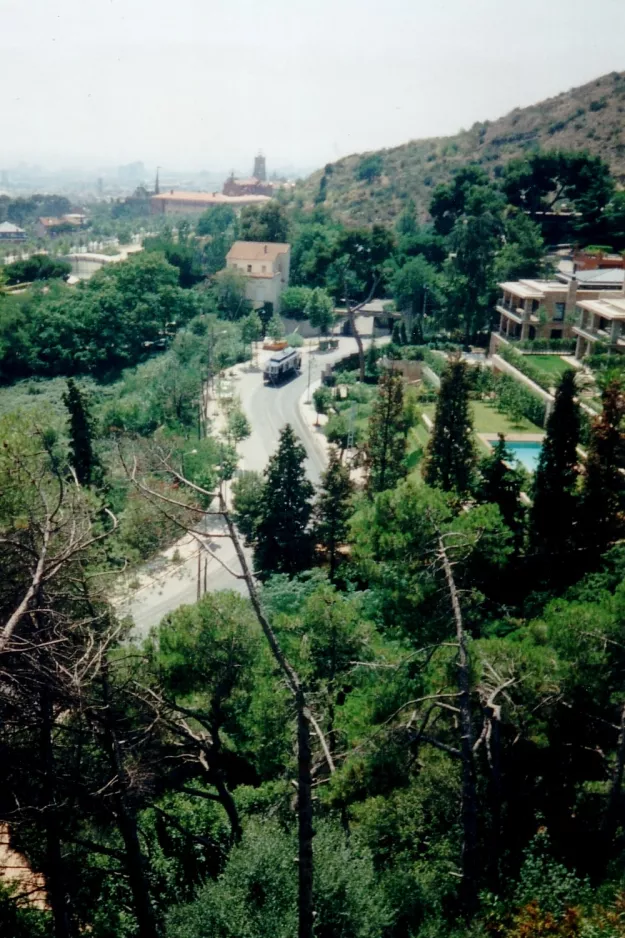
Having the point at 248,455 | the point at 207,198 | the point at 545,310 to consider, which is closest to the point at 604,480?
the point at 248,455

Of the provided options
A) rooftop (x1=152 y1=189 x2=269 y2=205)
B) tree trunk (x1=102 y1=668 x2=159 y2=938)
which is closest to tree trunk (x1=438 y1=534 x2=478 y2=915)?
tree trunk (x1=102 y1=668 x2=159 y2=938)

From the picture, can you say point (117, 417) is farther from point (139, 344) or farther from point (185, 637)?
point (185, 637)

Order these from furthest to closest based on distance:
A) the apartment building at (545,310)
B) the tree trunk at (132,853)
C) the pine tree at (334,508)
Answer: the apartment building at (545,310), the pine tree at (334,508), the tree trunk at (132,853)

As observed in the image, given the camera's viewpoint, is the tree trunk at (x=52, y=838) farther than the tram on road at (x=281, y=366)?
No

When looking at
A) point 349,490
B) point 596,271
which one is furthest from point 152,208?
point 349,490

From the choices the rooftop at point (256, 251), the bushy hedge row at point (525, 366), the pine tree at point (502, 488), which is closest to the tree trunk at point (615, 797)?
the pine tree at point (502, 488)

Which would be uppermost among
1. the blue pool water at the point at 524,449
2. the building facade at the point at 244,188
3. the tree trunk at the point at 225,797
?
the building facade at the point at 244,188

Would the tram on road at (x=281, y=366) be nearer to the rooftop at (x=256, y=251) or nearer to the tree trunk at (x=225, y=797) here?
the rooftop at (x=256, y=251)
